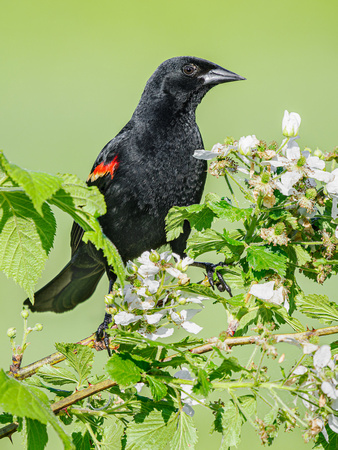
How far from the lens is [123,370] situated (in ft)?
2.57

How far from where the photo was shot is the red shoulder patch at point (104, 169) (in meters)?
1.81

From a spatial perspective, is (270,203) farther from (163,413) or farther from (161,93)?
(161,93)

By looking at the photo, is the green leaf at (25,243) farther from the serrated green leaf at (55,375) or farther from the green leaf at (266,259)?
the green leaf at (266,259)

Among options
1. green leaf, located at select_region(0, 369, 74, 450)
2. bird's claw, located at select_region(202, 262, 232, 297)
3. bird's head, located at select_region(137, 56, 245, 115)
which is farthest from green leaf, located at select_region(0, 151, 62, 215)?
bird's head, located at select_region(137, 56, 245, 115)

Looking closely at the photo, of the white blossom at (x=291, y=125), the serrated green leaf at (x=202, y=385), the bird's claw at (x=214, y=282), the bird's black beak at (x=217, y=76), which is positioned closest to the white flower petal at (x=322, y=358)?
the serrated green leaf at (x=202, y=385)

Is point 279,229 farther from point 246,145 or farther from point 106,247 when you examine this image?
point 106,247

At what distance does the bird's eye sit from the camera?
6.38ft

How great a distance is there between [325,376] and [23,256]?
1.47 ft

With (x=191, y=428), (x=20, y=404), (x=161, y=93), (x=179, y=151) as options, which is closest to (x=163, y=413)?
(x=191, y=428)

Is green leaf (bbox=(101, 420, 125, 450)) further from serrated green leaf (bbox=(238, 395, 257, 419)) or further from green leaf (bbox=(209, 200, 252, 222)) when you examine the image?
green leaf (bbox=(209, 200, 252, 222))

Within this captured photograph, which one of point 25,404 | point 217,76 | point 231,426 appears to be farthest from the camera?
point 217,76

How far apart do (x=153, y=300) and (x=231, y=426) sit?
230 mm

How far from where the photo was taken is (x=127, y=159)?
5.89ft

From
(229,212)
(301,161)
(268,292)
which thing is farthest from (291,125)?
(268,292)
